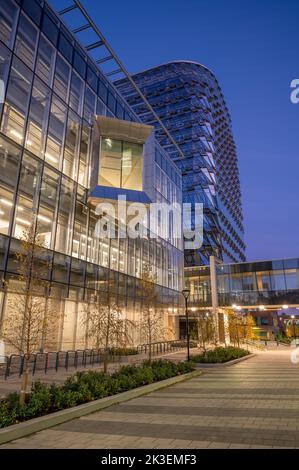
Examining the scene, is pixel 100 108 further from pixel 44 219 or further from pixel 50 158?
pixel 44 219

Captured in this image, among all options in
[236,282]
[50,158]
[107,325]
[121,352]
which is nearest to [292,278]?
[236,282]

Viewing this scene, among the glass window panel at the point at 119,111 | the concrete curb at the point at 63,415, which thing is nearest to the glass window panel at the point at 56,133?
the glass window panel at the point at 119,111

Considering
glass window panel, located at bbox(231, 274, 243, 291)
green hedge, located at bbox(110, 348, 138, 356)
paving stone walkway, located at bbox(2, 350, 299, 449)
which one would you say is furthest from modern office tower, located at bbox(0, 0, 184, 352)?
glass window panel, located at bbox(231, 274, 243, 291)

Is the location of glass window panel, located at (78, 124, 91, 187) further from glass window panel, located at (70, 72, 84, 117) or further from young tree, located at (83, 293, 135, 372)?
young tree, located at (83, 293, 135, 372)

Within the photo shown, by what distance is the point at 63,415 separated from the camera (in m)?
7.50

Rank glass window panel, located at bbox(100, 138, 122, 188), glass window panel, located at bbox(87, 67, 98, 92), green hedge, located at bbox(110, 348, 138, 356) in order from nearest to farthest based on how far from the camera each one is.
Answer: green hedge, located at bbox(110, 348, 138, 356)
glass window panel, located at bbox(100, 138, 122, 188)
glass window panel, located at bbox(87, 67, 98, 92)

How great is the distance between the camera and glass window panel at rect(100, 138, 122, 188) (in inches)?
1145

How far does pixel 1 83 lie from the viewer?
19.5 m

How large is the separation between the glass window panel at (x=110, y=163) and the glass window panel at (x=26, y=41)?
357 inches

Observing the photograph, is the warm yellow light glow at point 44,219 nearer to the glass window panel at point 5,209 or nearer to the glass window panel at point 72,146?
the glass window panel at point 5,209

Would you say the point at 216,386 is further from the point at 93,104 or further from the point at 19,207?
the point at 93,104

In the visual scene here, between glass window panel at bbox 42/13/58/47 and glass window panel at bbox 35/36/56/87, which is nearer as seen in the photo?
glass window panel at bbox 35/36/56/87

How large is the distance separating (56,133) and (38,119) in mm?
1938

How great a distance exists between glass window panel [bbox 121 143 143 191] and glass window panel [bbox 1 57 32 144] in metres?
10.7
